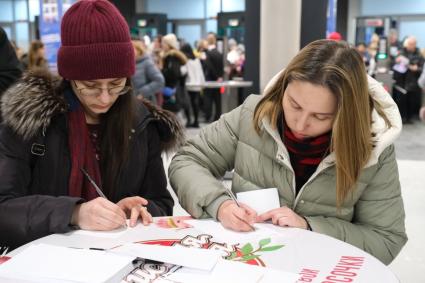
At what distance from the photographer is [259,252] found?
1.37 metres

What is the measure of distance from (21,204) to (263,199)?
0.75 m

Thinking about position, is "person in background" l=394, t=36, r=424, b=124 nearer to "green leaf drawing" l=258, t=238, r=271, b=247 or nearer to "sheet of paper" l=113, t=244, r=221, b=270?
"green leaf drawing" l=258, t=238, r=271, b=247

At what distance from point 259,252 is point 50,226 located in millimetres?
→ 606

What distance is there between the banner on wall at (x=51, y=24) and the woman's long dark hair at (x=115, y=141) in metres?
4.00

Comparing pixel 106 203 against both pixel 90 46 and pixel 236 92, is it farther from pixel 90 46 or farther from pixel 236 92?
pixel 236 92

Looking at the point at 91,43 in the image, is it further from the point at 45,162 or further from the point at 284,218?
the point at 284,218

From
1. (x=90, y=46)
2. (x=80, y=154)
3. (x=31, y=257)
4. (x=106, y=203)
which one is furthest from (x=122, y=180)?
(x=31, y=257)

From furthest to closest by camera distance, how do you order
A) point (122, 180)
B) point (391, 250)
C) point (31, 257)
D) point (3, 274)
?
1. point (122, 180)
2. point (391, 250)
3. point (31, 257)
4. point (3, 274)

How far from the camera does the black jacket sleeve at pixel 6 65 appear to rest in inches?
114

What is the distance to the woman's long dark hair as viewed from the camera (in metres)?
1.77

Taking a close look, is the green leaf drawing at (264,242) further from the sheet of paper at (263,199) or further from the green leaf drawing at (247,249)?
the sheet of paper at (263,199)

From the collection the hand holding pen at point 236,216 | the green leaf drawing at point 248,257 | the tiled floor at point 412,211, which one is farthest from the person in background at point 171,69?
the green leaf drawing at point 248,257

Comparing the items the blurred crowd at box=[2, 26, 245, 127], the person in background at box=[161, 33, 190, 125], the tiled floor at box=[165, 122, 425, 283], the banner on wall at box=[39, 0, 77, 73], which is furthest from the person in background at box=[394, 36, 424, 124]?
the banner on wall at box=[39, 0, 77, 73]

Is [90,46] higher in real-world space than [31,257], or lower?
higher
